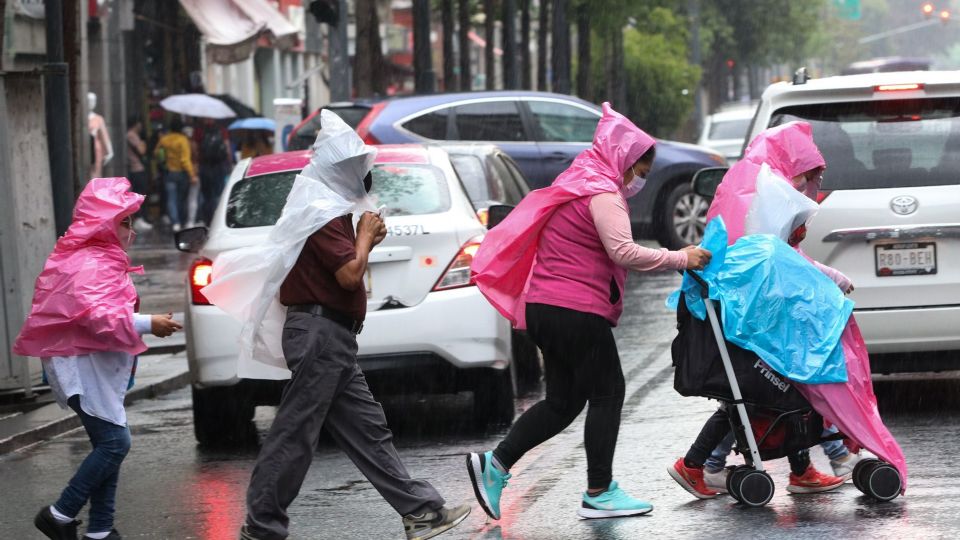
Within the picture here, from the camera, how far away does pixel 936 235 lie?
891 cm

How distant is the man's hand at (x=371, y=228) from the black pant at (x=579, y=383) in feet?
2.90

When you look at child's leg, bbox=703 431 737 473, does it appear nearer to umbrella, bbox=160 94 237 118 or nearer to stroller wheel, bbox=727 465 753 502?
stroller wheel, bbox=727 465 753 502

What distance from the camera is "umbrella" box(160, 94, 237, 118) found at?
30344 millimetres

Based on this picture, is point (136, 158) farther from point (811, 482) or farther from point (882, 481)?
point (882, 481)

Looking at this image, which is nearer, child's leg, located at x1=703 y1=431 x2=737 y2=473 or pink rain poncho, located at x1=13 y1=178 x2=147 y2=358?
pink rain poncho, located at x1=13 y1=178 x2=147 y2=358

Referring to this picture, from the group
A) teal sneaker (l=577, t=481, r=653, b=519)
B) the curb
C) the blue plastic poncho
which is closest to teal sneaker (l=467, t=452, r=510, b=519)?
teal sneaker (l=577, t=481, r=653, b=519)

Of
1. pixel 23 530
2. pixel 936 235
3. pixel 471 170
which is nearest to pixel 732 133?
pixel 471 170

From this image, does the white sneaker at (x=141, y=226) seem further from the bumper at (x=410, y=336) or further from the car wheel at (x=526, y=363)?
the bumper at (x=410, y=336)

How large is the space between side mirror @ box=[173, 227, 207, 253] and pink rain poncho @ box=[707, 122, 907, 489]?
2.90 meters

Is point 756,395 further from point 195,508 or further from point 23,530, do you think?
point 23,530

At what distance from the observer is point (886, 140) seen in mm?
9164

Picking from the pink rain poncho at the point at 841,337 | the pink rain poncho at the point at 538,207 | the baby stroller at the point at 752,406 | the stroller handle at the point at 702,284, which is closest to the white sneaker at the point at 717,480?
the baby stroller at the point at 752,406

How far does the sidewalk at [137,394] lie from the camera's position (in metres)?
10.3

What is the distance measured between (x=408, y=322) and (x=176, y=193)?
64.0 feet
